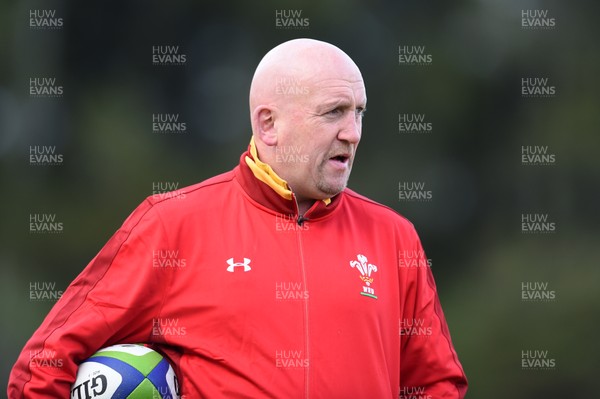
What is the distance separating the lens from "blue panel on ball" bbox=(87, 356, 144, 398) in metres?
3.36

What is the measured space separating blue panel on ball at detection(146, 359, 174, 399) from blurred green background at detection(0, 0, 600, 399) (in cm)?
431

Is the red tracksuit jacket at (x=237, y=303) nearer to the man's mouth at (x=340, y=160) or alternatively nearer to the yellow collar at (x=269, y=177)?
the yellow collar at (x=269, y=177)

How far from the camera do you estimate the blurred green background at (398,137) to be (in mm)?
7773

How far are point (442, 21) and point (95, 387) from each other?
5.75 metres

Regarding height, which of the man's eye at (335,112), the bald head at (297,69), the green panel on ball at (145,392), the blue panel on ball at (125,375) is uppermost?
the bald head at (297,69)

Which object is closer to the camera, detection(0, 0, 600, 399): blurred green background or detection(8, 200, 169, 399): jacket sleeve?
detection(8, 200, 169, 399): jacket sleeve

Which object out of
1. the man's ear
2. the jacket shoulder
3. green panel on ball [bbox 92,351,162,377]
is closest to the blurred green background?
the jacket shoulder

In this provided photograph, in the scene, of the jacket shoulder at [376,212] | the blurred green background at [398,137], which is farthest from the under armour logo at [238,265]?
the blurred green background at [398,137]

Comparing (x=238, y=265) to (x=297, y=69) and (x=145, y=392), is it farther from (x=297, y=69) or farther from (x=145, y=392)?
(x=297, y=69)

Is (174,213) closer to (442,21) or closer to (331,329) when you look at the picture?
(331,329)

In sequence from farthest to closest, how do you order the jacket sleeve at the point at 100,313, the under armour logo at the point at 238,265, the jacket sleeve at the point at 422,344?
the jacket sleeve at the point at 422,344 < the under armour logo at the point at 238,265 < the jacket sleeve at the point at 100,313

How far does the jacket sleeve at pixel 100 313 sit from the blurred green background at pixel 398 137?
418 cm

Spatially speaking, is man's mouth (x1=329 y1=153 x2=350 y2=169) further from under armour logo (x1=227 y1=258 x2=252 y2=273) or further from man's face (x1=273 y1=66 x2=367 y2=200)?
under armour logo (x1=227 y1=258 x2=252 y2=273)

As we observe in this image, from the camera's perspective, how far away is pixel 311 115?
3.58 m
